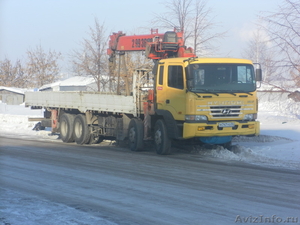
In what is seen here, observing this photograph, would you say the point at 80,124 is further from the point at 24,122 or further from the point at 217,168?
the point at 24,122

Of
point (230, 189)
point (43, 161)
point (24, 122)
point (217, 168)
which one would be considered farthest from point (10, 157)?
point (24, 122)

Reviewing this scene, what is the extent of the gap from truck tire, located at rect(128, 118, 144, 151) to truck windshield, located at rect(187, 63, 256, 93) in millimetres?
Answer: 2906

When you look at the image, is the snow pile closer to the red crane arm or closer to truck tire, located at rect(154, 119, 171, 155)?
truck tire, located at rect(154, 119, 171, 155)

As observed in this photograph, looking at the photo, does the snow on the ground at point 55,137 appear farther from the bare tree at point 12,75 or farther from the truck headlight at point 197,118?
the bare tree at point 12,75

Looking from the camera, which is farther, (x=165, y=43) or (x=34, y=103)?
(x=34, y=103)

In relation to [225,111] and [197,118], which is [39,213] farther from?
[225,111]

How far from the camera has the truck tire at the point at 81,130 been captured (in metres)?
17.8

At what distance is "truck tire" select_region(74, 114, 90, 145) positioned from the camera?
1775 centimetres

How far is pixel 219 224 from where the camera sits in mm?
6219

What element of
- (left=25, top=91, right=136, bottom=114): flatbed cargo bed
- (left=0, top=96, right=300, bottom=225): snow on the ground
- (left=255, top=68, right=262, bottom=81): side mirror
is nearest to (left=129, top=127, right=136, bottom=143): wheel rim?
(left=25, top=91, right=136, bottom=114): flatbed cargo bed

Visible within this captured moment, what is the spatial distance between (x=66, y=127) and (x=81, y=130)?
1.22 meters

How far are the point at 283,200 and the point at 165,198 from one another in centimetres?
217

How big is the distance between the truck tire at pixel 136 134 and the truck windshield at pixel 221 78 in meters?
2.91

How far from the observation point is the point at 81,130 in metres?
18.1
